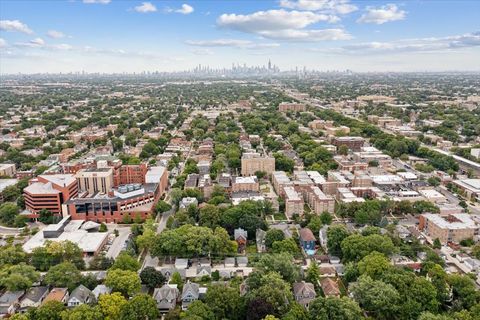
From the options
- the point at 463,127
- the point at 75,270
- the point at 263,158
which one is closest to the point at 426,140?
the point at 463,127

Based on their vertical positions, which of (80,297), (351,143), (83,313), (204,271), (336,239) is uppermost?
(351,143)

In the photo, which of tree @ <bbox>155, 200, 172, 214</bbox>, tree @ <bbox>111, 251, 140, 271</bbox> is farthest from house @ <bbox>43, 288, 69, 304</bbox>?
tree @ <bbox>155, 200, 172, 214</bbox>

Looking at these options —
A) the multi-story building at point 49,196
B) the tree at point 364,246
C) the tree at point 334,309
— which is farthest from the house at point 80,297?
the tree at point 364,246

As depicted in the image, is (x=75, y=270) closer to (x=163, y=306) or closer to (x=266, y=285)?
(x=163, y=306)

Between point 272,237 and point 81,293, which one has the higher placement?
point 272,237

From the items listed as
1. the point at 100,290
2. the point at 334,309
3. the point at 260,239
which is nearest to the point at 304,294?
the point at 334,309

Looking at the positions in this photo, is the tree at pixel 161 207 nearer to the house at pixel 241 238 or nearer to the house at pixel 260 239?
the house at pixel 241 238

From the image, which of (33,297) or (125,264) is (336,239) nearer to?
(125,264)
